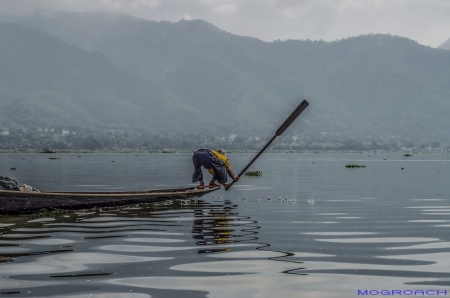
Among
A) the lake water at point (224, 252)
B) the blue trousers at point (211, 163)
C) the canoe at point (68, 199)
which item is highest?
the blue trousers at point (211, 163)

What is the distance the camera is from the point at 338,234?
2031cm

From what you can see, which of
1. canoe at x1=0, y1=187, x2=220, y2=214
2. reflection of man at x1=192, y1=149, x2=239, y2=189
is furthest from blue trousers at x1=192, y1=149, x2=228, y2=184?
canoe at x1=0, y1=187, x2=220, y2=214

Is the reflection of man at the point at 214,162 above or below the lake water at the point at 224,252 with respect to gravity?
above

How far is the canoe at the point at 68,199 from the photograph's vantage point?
23.9 meters

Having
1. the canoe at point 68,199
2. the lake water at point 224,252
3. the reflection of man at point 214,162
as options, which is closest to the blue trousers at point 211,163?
the reflection of man at point 214,162

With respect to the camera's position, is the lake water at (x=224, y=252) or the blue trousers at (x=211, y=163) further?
the blue trousers at (x=211, y=163)

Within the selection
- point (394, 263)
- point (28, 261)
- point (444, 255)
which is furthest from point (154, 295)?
point (444, 255)

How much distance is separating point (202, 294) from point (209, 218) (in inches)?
486

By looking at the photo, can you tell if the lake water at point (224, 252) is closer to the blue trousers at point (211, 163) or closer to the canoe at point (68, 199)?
the canoe at point (68, 199)

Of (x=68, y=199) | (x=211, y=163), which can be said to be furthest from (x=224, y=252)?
(x=211, y=163)

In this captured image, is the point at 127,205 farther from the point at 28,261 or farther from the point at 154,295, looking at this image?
the point at 154,295

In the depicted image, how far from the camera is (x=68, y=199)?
1009 inches

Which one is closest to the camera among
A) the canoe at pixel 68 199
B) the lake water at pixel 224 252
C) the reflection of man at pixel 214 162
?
the lake water at pixel 224 252

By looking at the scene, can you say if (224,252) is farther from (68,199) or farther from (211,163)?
(211,163)
